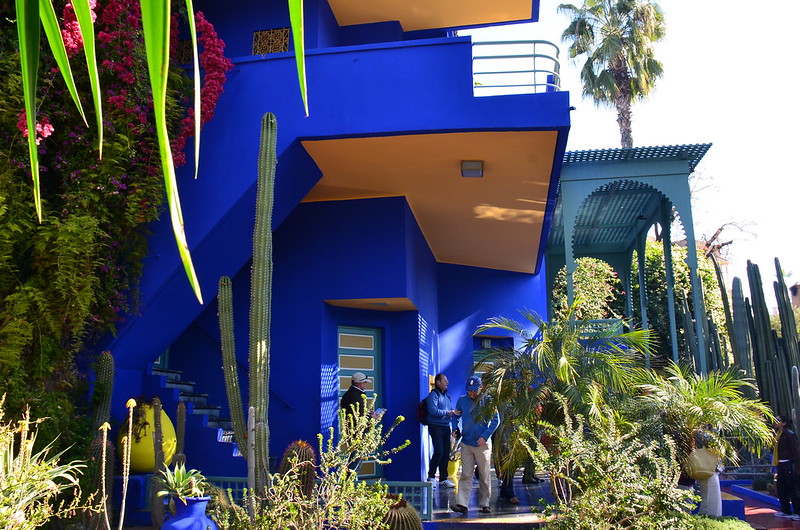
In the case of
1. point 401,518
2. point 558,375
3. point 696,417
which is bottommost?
point 401,518

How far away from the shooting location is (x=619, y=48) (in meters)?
22.7

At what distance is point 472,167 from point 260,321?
4333 mm

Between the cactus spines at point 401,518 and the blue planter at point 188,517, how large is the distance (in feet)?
4.81

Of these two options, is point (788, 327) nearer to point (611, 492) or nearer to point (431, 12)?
point (431, 12)

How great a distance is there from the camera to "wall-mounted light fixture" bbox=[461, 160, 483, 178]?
9797mm

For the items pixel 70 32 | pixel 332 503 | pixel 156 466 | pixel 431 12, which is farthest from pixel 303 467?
pixel 431 12

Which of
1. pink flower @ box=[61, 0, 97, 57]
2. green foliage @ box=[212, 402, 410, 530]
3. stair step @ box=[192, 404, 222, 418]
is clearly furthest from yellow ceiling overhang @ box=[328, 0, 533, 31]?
green foliage @ box=[212, 402, 410, 530]

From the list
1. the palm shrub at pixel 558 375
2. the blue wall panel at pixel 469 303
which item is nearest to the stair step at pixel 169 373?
the palm shrub at pixel 558 375

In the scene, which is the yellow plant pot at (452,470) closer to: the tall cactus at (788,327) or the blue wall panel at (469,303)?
the blue wall panel at (469,303)

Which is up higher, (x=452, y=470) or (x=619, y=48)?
(x=619, y=48)

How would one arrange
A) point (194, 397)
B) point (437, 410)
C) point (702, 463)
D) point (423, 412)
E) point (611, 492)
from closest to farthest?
1. point (611, 492)
2. point (702, 463)
3. point (437, 410)
4. point (194, 397)
5. point (423, 412)

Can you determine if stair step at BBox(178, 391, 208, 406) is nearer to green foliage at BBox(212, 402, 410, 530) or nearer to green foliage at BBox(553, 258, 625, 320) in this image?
green foliage at BBox(212, 402, 410, 530)

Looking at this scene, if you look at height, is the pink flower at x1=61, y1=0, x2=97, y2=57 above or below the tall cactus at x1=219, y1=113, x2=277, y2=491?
above

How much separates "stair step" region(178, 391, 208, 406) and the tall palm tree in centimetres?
1712
